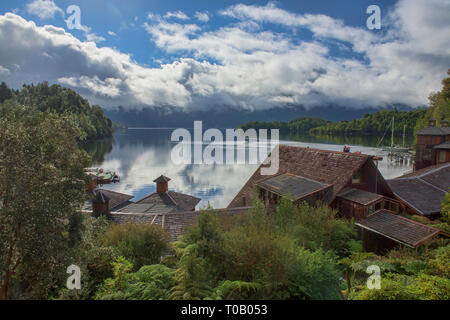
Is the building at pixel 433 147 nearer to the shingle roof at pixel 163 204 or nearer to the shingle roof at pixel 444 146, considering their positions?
the shingle roof at pixel 444 146

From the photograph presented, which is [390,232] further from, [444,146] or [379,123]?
[379,123]

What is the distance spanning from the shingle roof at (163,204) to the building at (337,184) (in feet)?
38.8

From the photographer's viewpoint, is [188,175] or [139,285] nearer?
[139,285]

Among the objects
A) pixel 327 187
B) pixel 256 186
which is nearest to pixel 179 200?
pixel 256 186

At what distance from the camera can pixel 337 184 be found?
21.5m

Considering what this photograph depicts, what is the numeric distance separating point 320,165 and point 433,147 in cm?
3321

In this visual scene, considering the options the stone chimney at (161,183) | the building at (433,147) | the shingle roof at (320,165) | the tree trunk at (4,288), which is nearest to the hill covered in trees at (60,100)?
the stone chimney at (161,183)

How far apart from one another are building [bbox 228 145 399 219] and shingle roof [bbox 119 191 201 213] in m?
11.8

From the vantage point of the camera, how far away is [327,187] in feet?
69.9

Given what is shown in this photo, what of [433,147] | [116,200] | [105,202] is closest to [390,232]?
[105,202]

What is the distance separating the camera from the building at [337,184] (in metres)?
20.1

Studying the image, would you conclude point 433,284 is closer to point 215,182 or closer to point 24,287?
point 24,287

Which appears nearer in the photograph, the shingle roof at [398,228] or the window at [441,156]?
the shingle roof at [398,228]
